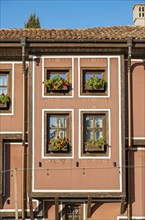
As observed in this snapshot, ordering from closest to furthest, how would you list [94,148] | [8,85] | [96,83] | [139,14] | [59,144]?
[59,144], [94,148], [96,83], [8,85], [139,14]

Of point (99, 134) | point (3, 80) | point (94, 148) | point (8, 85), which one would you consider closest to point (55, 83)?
point (8, 85)

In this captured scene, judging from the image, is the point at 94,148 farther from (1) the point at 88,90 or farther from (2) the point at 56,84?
(2) the point at 56,84

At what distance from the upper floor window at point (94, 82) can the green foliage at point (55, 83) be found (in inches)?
28.4

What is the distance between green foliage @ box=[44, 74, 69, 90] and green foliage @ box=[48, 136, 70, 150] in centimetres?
191

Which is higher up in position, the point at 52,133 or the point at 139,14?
the point at 139,14

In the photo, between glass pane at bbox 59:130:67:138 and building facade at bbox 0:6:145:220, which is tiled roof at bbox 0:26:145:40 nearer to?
building facade at bbox 0:6:145:220

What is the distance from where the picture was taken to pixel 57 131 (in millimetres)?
18672

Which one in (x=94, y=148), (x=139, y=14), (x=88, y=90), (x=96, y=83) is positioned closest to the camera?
(x=94, y=148)

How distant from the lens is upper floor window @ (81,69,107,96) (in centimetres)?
1861

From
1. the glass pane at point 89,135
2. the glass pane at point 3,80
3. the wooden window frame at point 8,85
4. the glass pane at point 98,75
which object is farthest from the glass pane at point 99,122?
the glass pane at point 3,80

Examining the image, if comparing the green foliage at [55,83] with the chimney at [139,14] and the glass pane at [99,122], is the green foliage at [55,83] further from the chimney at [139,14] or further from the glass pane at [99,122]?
the chimney at [139,14]

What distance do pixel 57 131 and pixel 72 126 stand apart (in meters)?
0.62

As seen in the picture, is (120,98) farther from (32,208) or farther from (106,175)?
(32,208)

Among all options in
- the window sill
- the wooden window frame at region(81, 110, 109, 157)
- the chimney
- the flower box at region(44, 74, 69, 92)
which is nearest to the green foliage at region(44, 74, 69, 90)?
the flower box at region(44, 74, 69, 92)
